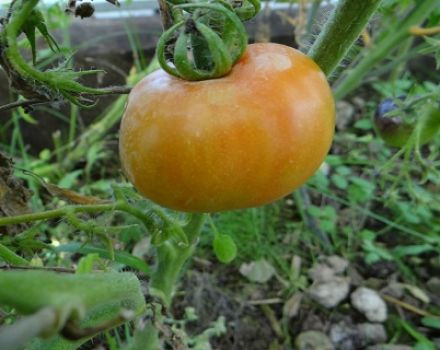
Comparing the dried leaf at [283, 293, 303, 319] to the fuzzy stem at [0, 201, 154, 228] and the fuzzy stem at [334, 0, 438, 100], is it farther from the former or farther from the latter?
the fuzzy stem at [0, 201, 154, 228]

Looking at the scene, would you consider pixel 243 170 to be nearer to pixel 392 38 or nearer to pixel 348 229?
pixel 392 38

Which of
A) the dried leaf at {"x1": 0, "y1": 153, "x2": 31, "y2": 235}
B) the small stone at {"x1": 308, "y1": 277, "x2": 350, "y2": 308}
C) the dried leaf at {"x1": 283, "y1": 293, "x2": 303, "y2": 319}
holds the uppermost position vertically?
the dried leaf at {"x1": 0, "y1": 153, "x2": 31, "y2": 235}

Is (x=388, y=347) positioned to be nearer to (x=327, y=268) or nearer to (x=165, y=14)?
(x=327, y=268)

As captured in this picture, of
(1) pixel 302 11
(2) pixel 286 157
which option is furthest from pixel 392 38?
(1) pixel 302 11

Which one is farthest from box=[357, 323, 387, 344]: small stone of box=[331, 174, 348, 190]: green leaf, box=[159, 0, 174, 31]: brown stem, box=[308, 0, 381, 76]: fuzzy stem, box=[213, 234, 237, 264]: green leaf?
box=[159, 0, 174, 31]: brown stem

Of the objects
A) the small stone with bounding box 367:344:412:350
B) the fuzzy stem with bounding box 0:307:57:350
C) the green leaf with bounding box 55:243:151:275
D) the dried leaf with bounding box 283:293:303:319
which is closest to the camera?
the fuzzy stem with bounding box 0:307:57:350

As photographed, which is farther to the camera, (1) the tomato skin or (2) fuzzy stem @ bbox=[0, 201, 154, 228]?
(2) fuzzy stem @ bbox=[0, 201, 154, 228]

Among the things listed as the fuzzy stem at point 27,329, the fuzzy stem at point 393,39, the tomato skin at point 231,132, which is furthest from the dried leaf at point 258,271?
the fuzzy stem at point 27,329
